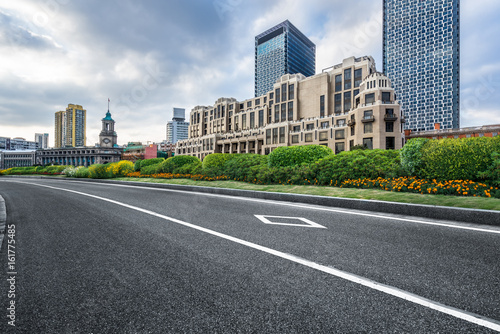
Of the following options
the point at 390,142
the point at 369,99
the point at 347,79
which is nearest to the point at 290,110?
the point at 347,79

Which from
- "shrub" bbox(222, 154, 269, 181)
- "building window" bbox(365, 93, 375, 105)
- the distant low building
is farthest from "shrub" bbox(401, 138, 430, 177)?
the distant low building

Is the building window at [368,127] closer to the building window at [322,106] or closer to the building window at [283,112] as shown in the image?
the building window at [322,106]

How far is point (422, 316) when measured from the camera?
2053 mm

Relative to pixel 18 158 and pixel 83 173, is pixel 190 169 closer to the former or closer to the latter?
pixel 83 173

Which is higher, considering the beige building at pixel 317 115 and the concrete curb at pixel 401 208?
the beige building at pixel 317 115

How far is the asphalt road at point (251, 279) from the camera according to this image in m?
1.99

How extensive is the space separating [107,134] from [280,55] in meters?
131

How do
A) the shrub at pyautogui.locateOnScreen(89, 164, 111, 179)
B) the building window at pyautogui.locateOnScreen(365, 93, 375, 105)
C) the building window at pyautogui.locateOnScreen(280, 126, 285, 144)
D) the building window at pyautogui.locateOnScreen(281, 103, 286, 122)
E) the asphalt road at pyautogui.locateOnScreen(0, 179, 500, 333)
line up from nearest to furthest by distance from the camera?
the asphalt road at pyautogui.locateOnScreen(0, 179, 500, 333) < the shrub at pyautogui.locateOnScreen(89, 164, 111, 179) < the building window at pyautogui.locateOnScreen(365, 93, 375, 105) < the building window at pyautogui.locateOnScreen(280, 126, 285, 144) < the building window at pyautogui.locateOnScreen(281, 103, 286, 122)

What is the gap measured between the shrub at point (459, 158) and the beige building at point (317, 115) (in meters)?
37.9

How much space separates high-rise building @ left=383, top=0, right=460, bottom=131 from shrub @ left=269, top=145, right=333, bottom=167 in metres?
151

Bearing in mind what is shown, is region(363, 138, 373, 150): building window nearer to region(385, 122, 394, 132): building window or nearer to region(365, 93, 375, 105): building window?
region(385, 122, 394, 132): building window

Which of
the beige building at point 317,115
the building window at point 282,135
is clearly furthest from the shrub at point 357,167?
the building window at point 282,135

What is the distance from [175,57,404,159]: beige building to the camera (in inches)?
1741

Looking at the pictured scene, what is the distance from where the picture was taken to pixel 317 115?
205 ft
